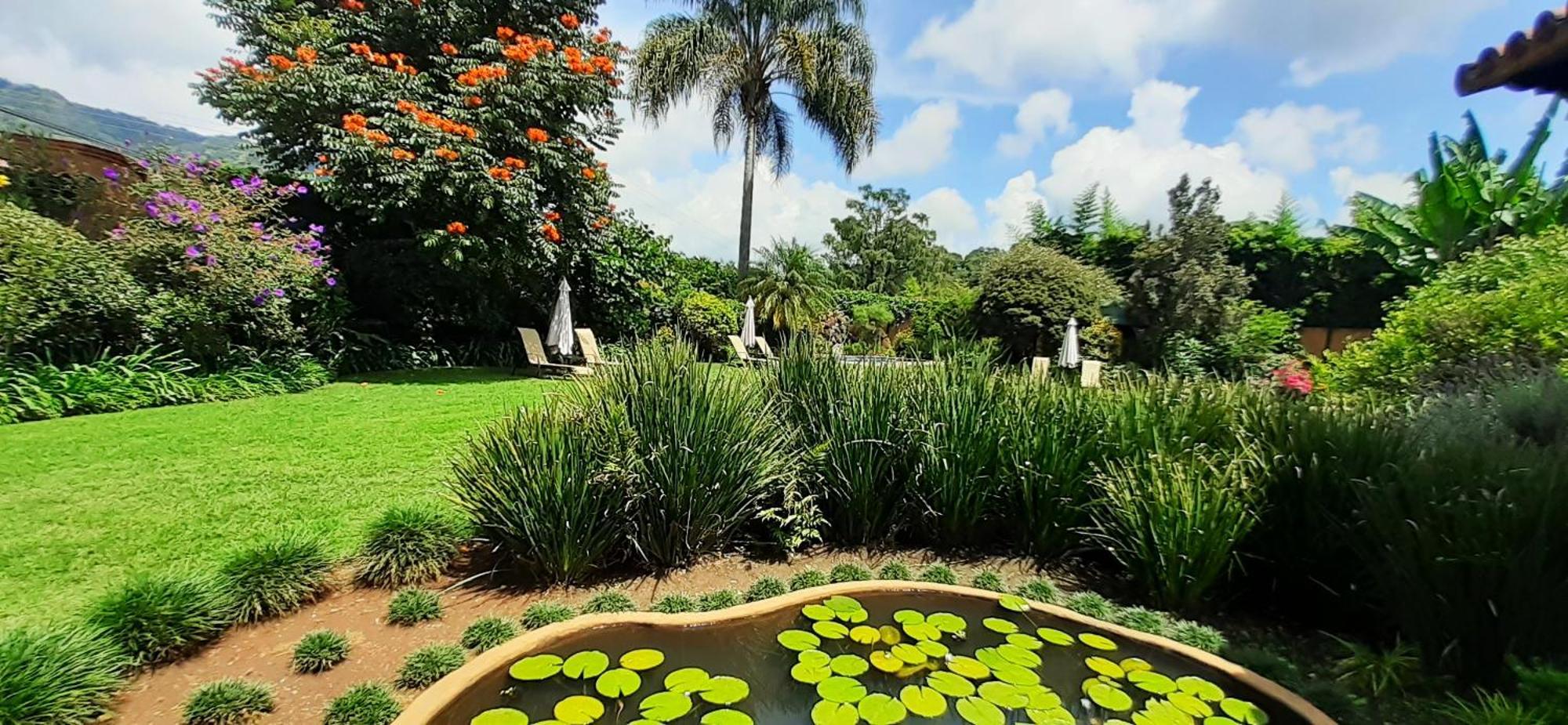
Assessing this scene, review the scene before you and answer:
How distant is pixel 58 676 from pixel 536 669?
1405 millimetres

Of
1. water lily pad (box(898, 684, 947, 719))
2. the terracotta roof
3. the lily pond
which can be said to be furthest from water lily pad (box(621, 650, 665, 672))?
the terracotta roof

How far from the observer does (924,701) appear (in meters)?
2.28

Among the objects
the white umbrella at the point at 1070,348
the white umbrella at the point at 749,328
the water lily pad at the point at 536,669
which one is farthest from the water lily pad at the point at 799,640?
the white umbrella at the point at 749,328

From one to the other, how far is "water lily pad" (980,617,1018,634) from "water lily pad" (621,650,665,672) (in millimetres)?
1429

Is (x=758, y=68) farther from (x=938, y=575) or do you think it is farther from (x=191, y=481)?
(x=938, y=575)

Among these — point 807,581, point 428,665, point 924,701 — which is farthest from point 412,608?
point 924,701

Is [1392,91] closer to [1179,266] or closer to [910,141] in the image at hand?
[1179,266]

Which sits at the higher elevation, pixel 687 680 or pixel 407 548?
pixel 407 548

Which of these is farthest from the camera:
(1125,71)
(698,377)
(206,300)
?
(1125,71)

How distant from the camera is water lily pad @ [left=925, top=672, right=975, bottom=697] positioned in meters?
2.32

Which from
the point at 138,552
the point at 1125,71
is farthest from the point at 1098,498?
the point at 1125,71

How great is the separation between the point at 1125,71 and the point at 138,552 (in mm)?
12248

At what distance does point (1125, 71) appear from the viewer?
1001cm

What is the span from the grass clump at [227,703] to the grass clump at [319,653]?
173 mm
